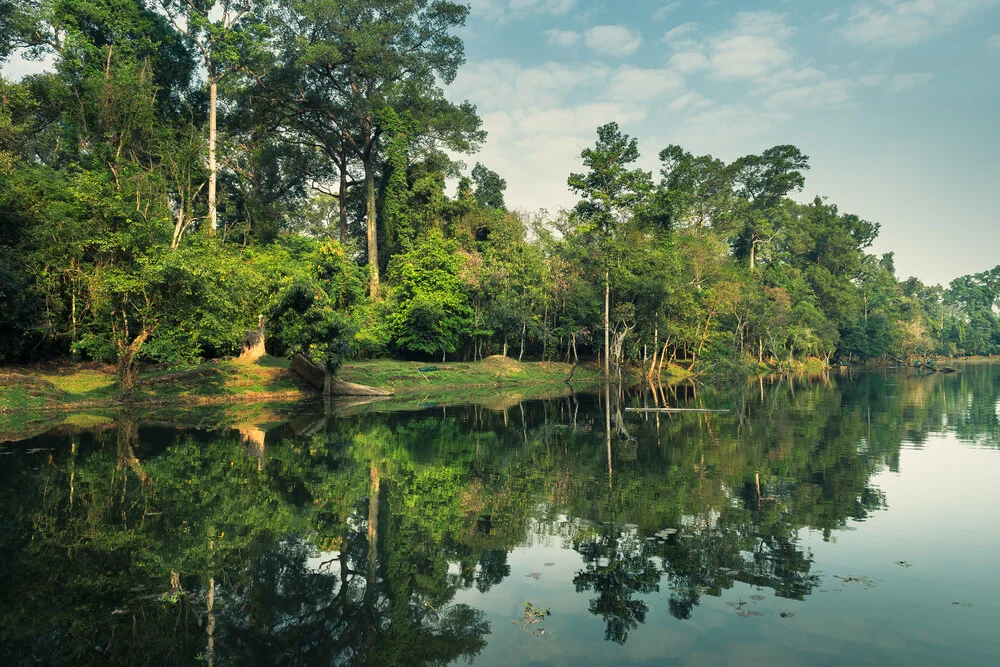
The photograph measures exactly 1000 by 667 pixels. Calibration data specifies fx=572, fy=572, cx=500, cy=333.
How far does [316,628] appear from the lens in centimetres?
656

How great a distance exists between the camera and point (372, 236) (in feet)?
174

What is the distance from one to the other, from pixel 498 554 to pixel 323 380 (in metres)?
28.0

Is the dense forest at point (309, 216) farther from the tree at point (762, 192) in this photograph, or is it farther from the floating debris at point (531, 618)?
the floating debris at point (531, 618)

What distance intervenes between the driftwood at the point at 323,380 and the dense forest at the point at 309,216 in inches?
62.0

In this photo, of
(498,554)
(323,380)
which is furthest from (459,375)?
(498,554)

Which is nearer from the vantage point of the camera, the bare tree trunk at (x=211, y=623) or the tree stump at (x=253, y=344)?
the bare tree trunk at (x=211, y=623)

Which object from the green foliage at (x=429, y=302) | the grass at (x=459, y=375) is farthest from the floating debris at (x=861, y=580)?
the green foliage at (x=429, y=302)

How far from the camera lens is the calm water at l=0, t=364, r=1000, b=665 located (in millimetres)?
6310

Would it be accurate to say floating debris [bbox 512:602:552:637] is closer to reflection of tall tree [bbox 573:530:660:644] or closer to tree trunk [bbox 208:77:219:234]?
reflection of tall tree [bbox 573:530:660:644]

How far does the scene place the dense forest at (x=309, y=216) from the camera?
27891 millimetres

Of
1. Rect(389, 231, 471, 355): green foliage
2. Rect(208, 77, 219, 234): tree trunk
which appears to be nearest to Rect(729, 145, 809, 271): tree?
Rect(389, 231, 471, 355): green foliage

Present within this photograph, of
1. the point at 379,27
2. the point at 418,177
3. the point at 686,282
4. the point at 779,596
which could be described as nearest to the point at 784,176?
the point at 686,282

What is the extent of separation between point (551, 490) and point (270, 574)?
6.50 metres

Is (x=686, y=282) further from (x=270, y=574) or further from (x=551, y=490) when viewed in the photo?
(x=270, y=574)
